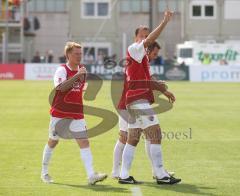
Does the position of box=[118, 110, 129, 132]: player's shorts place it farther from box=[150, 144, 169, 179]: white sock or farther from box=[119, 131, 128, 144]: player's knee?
box=[150, 144, 169, 179]: white sock

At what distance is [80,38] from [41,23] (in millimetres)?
3980

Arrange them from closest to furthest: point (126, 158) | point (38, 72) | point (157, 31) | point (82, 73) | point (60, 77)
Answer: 1. point (157, 31)
2. point (82, 73)
3. point (60, 77)
4. point (126, 158)
5. point (38, 72)

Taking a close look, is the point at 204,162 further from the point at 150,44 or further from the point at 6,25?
the point at 6,25

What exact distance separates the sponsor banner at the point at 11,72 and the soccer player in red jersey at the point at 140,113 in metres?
35.8

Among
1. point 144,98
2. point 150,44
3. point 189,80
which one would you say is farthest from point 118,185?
point 189,80

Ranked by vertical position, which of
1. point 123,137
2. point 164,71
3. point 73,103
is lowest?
point 164,71

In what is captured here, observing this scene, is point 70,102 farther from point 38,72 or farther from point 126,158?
point 38,72

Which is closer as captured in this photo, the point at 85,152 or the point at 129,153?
the point at 85,152

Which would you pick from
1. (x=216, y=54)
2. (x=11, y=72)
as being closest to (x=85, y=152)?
(x=11, y=72)

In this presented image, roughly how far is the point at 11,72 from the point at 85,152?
3621cm

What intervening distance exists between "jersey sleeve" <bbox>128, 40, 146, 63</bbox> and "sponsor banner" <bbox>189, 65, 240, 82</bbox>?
34898 mm

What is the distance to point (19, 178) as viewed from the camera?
37.1ft

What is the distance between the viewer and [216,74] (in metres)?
45.3

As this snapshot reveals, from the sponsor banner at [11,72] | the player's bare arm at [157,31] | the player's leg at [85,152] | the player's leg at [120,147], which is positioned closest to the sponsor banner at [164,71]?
the sponsor banner at [11,72]
